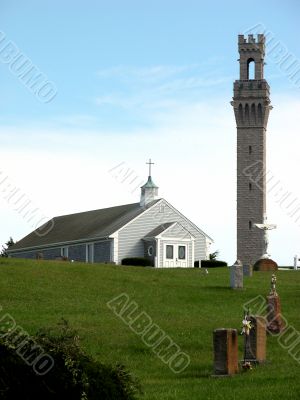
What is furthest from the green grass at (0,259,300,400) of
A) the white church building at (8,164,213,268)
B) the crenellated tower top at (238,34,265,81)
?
the crenellated tower top at (238,34,265,81)

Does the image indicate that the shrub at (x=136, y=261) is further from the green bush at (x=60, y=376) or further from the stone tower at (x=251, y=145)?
the green bush at (x=60, y=376)

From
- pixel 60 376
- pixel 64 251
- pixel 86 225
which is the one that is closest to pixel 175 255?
pixel 86 225

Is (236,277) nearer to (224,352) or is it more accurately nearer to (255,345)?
(255,345)

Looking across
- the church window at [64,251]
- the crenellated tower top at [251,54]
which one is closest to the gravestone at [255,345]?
the church window at [64,251]

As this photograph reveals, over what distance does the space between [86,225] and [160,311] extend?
3994 centimetres

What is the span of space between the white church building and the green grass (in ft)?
46.9

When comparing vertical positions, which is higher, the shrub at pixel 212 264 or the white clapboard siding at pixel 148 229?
the white clapboard siding at pixel 148 229

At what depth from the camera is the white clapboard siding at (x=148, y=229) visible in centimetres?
6788

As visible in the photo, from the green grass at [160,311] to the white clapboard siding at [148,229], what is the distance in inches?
601

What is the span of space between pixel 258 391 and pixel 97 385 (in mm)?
A: 5464

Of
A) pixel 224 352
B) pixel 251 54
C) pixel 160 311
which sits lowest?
pixel 224 352

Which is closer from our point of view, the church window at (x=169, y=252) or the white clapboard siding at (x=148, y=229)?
the church window at (x=169, y=252)

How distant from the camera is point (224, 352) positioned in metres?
22.8

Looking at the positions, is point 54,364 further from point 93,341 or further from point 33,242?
point 33,242
